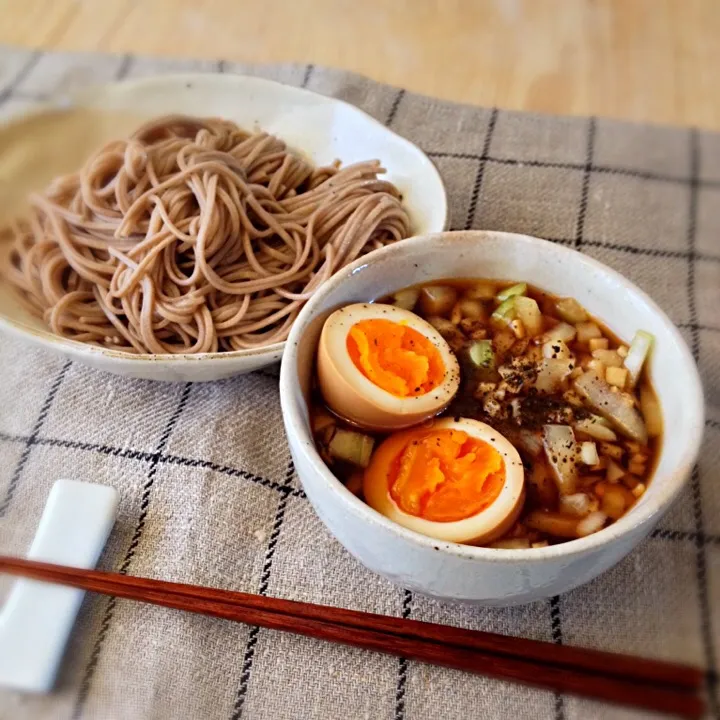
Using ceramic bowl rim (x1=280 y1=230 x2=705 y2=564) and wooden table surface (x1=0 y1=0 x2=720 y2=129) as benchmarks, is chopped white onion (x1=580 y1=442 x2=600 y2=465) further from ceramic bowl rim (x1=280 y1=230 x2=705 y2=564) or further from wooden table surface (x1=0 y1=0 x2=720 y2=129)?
wooden table surface (x1=0 y1=0 x2=720 y2=129)

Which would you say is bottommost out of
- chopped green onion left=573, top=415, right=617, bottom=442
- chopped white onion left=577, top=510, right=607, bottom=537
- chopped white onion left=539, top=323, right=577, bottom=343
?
chopped white onion left=577, top=510, right=607, bottom=537

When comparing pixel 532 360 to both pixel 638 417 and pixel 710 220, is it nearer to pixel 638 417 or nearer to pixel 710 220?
pixel 638 417

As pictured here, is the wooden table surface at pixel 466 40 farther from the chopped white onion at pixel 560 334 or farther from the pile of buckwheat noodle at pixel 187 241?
the chopped white onion at pixel 560 334

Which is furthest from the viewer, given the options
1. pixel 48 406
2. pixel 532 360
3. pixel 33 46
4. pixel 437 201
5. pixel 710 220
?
pixel 33 46

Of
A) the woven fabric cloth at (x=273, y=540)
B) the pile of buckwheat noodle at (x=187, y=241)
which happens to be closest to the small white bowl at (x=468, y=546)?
the woven fabric cloth at (x=273, y=540)

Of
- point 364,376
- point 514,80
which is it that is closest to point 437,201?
point 364,376

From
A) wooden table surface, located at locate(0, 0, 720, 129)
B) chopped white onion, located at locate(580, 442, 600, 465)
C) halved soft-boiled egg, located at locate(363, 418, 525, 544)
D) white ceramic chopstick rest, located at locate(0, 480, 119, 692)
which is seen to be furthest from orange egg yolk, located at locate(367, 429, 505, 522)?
wooden table surface, located at locate(0, 0, 720, 129)

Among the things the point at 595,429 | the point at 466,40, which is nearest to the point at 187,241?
the point at 595,429
